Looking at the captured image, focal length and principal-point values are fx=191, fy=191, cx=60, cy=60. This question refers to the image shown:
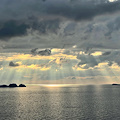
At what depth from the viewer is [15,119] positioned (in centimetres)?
7381

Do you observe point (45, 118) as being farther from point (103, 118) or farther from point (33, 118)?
point (103, 118)

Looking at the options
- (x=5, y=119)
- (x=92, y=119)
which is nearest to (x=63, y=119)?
(x=92, y=119)

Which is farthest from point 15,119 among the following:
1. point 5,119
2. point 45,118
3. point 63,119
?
point 63,119

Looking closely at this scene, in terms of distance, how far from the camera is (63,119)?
242 ft

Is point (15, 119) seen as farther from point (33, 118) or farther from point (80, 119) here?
point (80, 119)

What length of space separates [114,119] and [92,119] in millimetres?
8237

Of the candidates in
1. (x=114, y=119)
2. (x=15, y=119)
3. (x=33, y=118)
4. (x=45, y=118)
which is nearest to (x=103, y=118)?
(x=114, y=119)

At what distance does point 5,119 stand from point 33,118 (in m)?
10.7

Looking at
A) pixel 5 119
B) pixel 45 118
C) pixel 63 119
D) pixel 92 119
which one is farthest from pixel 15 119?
pixel 92 119

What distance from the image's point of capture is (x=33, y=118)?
75562mm

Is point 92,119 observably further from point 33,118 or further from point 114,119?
point 33,118

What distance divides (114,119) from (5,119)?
4167cm

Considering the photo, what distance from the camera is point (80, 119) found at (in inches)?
2864

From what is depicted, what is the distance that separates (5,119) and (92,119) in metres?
33.4
